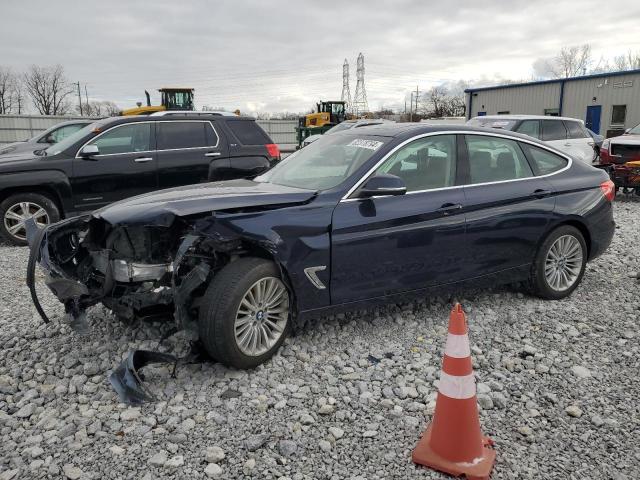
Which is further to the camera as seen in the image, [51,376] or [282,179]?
[282,179]

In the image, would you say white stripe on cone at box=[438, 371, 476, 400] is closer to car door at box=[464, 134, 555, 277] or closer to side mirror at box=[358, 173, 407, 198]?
side mirror at box=[358, 173, 407, 198]

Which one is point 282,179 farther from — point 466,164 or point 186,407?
point 186,407

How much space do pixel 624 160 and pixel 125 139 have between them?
10.3 m

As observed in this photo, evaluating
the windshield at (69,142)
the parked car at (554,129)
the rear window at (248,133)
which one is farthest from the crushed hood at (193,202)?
the parked car at (554,129)

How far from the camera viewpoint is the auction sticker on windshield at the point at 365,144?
13.8ft

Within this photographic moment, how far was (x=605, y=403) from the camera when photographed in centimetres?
327

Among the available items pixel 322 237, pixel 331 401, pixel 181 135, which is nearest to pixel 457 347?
pixel 331 401

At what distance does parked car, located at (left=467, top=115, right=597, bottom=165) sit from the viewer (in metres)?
12.5

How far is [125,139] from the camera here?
781 cm

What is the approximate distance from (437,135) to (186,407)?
283cm

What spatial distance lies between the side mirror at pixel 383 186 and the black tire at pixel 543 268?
1766 mm

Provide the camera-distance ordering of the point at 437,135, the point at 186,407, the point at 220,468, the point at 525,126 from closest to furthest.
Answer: the point at 220,468 → the point at 186,407 → the point at 437,135 → the point at 525,126

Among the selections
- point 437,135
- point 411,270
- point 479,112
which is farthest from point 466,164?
point 479,112

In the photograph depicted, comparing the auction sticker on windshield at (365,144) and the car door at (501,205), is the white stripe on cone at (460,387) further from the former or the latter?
the auction sticker on windshield at (365,144)
